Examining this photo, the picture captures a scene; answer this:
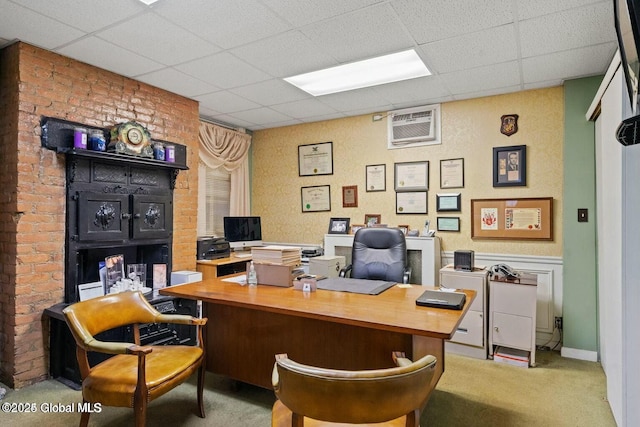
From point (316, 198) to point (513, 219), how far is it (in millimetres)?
2404

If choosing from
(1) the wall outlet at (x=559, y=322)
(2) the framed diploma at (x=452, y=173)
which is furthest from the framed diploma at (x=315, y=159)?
(1) the wall outlet at (x=559, y=322)

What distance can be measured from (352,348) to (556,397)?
1.66 meters

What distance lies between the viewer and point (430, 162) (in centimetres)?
416

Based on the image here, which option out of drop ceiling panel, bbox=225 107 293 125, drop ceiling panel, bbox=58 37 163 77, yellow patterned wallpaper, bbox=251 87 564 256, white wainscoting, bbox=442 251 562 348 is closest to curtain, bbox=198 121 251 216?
yellow patterned wallpaper, bbox=251 87 564 256

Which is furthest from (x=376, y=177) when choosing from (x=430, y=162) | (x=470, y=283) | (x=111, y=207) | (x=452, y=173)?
(x=111, y=207)

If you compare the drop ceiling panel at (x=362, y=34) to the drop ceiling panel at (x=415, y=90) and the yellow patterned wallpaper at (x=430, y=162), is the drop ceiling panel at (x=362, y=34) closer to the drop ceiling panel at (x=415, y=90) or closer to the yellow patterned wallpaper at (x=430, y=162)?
the drop ceiling panel at (x=415, y=90)

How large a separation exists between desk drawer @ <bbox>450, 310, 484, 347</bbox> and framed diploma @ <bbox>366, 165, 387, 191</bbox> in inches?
70.3

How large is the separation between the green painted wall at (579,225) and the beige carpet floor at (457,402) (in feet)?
1.37

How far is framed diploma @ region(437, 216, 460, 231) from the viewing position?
4004mm

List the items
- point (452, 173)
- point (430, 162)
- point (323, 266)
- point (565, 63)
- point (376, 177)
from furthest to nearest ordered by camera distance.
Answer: point (376, 177)
point (430, 162)
point (452, 173)
point (323, 266)
point (565, 63)

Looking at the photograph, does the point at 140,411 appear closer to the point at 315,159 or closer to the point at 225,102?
the point at 225,102

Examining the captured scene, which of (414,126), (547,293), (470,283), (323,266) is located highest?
(414,126)

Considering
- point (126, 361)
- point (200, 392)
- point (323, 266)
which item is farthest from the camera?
point (323, 266)

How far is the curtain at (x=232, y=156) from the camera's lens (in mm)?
4525
